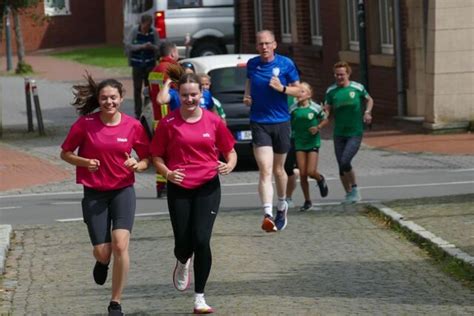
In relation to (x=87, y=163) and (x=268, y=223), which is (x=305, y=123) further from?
(x=87, y=163)

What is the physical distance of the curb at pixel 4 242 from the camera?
12523 mm

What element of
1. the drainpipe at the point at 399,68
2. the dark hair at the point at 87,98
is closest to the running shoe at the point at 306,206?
the dark hair at the point at 87,98

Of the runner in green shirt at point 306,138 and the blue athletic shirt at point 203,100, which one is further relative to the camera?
the runner in green shirt at point 306,138

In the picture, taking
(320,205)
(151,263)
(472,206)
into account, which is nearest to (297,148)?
(320,205)

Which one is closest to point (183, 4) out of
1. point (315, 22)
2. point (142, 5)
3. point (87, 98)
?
point (142, 5)

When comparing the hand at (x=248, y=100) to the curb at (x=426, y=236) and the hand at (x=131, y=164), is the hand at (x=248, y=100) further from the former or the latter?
the hand at (x=131, y=164)

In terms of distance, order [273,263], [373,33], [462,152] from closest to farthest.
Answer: [273,263] < [462,152] < [373,33]

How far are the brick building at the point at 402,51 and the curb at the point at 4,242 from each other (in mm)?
12394

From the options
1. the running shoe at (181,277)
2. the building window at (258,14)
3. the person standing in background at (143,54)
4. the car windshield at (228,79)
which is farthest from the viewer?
the building window at (258,14)

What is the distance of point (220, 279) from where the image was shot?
11.5 meters

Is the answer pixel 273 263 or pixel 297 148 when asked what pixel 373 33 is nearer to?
pixel 297 148

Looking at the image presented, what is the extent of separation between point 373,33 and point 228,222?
14845mm

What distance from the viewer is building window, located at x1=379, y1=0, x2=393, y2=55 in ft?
95.7

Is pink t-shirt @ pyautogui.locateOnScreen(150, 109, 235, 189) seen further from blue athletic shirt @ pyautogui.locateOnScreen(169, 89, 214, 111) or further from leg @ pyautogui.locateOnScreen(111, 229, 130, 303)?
blue athletic shirt @ pyautogui.locateOnScreen(169, 89, 214, 111)
